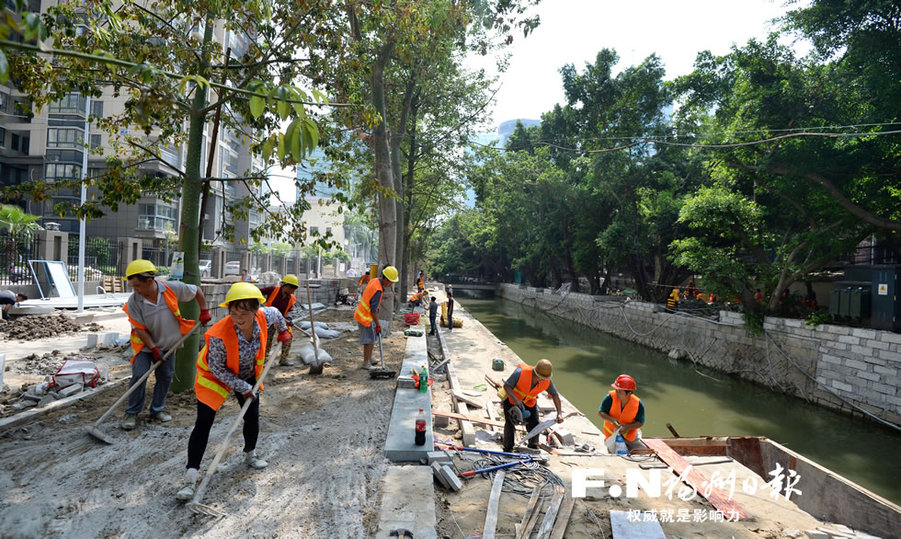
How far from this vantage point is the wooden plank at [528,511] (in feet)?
11.4

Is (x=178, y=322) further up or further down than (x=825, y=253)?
further down

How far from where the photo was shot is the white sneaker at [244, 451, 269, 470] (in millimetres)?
3918

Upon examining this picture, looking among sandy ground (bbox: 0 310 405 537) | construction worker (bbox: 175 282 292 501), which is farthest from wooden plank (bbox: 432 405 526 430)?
construction worker (bbox: 175 282 292 501)

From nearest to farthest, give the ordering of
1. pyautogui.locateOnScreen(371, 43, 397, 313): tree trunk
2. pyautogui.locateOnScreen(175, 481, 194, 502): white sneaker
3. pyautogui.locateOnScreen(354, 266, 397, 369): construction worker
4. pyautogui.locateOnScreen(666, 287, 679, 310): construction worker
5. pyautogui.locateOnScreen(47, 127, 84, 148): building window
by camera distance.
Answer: pyautogui.locateOnScreen(175, 481, 194, 502): white sneaker
pyautogui.locateOnScreen(354, 266, 397, 369): construction worker
pyautogui.locateOnScreen(371, 43, 397, 313): tree trunk
pyautogui.locateOnScreen(666, 287, 679, 310): construction worker
pyautogui.locateOnScreen(47, 127, 84, 148): building window

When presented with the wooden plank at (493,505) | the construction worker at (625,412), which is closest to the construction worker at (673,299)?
the construction worker at (625,412)

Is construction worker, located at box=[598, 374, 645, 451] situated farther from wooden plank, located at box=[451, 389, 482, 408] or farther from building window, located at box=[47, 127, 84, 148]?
building window, located at box=[47, 127, 84, 148]

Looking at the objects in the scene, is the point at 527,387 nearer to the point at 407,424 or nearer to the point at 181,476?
the point at 407,424

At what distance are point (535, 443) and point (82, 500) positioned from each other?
4.84 meters

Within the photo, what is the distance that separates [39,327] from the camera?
10.0 meters

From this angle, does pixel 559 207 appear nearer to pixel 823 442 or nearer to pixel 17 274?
pixel 823 442

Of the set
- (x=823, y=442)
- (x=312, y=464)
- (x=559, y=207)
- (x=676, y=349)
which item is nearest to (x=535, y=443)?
(x=312, y=464)

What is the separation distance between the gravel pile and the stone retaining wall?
1739 centimetres

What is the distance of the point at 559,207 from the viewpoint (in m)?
28.8

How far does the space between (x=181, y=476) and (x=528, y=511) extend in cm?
279
